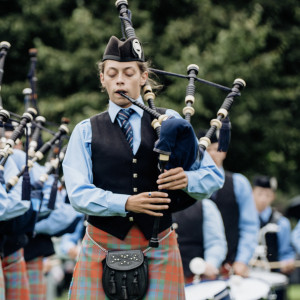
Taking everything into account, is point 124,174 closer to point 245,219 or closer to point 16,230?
point 16,230

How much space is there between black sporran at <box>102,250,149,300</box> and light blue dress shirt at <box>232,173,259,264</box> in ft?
11.0

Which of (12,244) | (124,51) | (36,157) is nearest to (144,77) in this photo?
(124,51)

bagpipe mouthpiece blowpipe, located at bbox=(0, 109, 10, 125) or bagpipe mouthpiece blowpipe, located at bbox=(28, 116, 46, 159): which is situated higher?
bagpipe mouthpiece blowpipe, located at bbox=(28, 116, 46, 159)

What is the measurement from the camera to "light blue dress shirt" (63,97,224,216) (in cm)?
409

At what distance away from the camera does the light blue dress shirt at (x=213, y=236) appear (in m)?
6.77

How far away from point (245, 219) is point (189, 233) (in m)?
0.79

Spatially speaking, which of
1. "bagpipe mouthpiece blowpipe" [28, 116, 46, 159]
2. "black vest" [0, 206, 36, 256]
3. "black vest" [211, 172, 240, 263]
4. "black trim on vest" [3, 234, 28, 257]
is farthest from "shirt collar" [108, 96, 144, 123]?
"black vest" [211, 172, 240, 263]

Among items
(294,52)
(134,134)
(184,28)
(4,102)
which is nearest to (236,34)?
(184,28)

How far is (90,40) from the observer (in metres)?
12.9

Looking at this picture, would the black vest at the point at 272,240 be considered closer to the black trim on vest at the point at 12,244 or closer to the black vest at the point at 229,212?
the black vest at the point at 229,212

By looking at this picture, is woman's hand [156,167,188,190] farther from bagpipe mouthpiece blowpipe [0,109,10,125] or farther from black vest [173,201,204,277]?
black vest [173,201,204,277]

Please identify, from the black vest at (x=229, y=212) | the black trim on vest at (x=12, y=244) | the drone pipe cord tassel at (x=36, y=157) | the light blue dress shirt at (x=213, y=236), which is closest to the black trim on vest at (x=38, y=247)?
the black trim on vest at (x=12, y=244)

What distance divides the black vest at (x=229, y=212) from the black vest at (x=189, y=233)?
532 mm

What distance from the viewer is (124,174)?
4266mm
